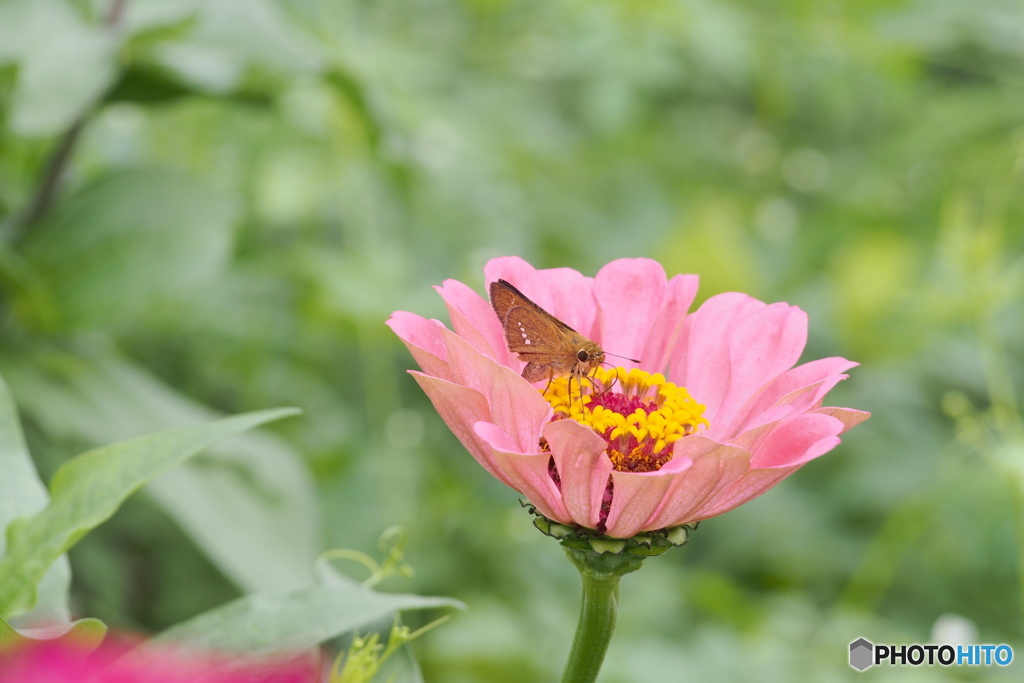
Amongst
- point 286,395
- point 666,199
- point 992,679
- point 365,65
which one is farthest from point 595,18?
point 992,679

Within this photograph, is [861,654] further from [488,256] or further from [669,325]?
[488,256]

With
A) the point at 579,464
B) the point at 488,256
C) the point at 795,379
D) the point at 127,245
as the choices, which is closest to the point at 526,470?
the point at 579,464

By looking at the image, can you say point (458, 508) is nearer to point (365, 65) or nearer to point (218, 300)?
point (218, 300)

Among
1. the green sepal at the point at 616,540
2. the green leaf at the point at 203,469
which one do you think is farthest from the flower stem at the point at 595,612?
the green leaf at the point at 203,469

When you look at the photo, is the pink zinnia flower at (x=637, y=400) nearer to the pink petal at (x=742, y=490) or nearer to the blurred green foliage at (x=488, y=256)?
the pink petal at (x=742, y=490)

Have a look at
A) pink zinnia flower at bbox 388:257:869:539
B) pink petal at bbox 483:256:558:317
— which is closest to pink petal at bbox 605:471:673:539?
pink zinnia flower at bbox 388:257:869:539

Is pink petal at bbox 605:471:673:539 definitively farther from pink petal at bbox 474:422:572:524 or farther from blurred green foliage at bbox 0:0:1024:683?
blurred green foliage at bbox 0:0:1024:683

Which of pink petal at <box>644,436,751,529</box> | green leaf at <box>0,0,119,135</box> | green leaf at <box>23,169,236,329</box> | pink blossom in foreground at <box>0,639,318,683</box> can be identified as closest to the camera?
pink blossom in foreground at <box>0,639,318,683</box>
